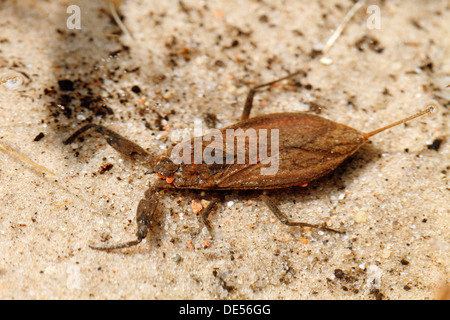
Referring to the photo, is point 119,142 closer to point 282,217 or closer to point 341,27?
point 282,217

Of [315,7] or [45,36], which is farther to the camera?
[315,7]

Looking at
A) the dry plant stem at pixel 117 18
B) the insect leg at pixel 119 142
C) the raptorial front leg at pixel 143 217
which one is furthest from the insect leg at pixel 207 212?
the dry plant stem at pixel 117 18

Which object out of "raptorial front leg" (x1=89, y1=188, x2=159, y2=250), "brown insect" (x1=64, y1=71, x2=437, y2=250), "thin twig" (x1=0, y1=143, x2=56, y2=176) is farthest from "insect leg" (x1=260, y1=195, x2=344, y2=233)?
"thin twig" (x1=0, y1=143, x2=56, y2=176)

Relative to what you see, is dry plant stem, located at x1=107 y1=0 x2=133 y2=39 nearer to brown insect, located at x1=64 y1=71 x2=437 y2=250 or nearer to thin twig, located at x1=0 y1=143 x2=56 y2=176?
brown insect, located at x1=64 y1=71 x2=437 y2=250

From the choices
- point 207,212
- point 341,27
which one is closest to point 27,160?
point 207,212
